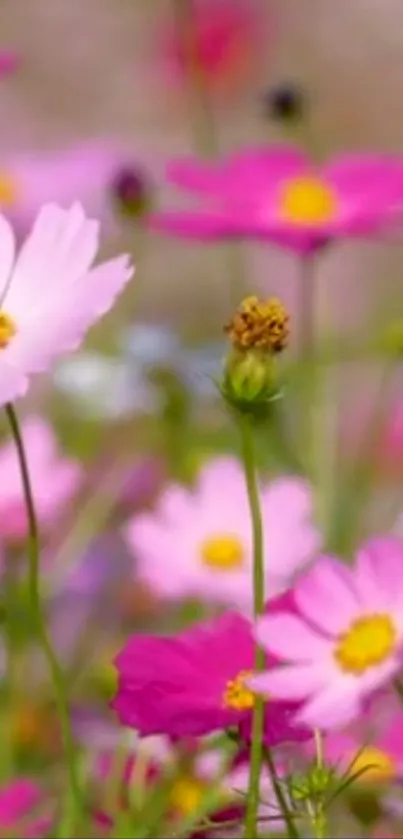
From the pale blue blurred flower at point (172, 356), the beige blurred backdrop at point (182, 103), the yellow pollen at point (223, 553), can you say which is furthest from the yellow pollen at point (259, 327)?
the beige blurred backdrop at point (182, 103)

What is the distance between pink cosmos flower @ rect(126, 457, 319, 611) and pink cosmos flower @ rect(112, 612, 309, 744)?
0.10 meters

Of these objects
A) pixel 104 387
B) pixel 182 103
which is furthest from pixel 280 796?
pixel 182 103

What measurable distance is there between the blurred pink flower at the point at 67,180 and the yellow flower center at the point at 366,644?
645 millimetres

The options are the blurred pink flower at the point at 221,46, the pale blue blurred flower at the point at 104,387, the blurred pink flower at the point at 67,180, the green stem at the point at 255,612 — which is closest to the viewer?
the green stem at the point at 255,612

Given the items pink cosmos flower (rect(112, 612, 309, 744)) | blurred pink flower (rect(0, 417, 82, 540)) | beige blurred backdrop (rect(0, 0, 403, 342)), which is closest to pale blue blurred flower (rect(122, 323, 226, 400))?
blurred pink flower (rect(0, 417, 82, 540))

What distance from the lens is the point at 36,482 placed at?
0.79 meters

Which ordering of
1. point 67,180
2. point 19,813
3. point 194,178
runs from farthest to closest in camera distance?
point 67,180, point 194,178, point 19,813

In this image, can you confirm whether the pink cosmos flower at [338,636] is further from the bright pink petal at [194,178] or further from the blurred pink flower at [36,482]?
the bright pink petal at [194,178]

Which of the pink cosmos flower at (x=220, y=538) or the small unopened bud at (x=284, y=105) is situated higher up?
the small unopened bud at (x=284, y=105)

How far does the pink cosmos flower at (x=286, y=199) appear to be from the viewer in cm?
82

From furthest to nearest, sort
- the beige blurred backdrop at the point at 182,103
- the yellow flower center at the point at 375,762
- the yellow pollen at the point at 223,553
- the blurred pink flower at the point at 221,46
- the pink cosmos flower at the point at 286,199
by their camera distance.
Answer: the beige blurred backdrop at the point at 182,103 → the blurred pink flower at the point at 221,46 → the pink cosmos flower at the point at 286,199 → the yellow pollen at the point at 223,553 → the yellow flower center at the point at 375,762

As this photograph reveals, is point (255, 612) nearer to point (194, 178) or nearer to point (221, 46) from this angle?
point (194, 178)

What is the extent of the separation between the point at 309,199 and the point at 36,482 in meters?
0.23

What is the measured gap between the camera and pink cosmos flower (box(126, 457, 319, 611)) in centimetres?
62
